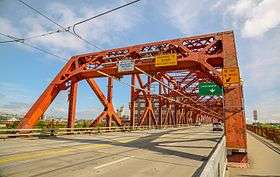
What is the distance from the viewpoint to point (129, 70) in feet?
80.6

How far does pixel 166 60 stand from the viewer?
23.5 meters

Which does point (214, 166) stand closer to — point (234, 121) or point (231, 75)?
point (234, 121)

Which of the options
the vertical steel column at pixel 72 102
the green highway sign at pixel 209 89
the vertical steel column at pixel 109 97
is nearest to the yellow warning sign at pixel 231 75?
the vertical steel column at pixel 72 102

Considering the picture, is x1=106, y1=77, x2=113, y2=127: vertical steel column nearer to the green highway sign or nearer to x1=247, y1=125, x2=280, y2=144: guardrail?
the green highway sign

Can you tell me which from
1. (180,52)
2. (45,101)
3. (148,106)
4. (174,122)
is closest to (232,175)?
(180,52)

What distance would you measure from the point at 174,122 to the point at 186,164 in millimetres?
69261

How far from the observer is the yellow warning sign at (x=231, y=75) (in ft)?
56.2

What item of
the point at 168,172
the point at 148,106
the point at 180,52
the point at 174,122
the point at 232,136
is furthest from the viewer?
the point at 174,122

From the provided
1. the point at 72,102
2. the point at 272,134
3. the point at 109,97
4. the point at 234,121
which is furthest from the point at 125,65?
the point at 272,134

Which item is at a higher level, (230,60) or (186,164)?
(230,60)

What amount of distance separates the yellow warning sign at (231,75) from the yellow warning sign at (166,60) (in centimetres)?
610

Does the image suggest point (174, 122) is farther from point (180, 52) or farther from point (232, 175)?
point (232, 175)

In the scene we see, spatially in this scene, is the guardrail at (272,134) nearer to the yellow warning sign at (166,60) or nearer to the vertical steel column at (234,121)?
the yellow warning sign at (166,60)

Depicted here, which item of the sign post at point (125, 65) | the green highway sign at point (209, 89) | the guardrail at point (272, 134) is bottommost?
the guardrail at point (272, 134)
